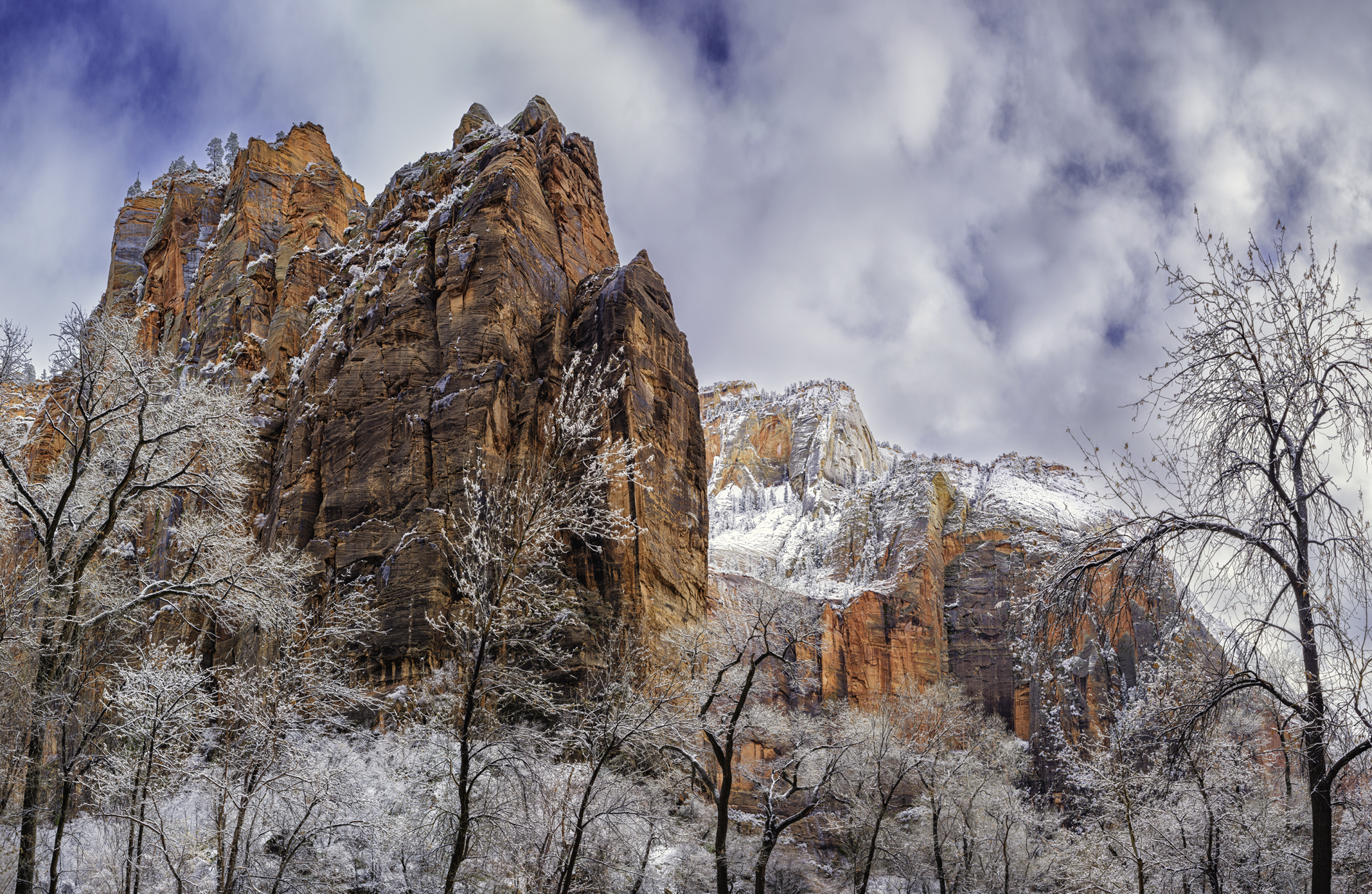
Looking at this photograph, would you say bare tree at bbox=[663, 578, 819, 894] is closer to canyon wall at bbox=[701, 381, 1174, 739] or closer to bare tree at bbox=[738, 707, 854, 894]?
bare tree at bbox=[738, 707, 854, 894]

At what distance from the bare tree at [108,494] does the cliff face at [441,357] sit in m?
13.5

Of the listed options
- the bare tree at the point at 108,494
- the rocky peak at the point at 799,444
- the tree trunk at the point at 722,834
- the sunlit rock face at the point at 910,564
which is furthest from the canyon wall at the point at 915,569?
the bare tree at the point at 108,494

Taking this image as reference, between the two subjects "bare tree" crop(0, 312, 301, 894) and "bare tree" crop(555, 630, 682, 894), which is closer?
"bare tree" crop(0, 312, 301, 894)

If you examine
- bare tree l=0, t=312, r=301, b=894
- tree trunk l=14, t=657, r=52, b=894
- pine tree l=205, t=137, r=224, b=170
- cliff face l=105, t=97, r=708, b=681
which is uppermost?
pine tree l=205, t=137, r=224, b=170

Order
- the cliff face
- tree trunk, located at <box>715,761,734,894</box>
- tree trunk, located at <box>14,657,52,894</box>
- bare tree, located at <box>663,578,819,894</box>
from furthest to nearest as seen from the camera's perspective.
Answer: the cliff face
bare tree, located at <box>663,578,819,894</box>
tree trunk, located at <box>715,761,734,894</box>
tree trunk, located at <box>14,657,52,894</box>

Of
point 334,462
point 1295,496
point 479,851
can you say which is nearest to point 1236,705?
point 1295,496

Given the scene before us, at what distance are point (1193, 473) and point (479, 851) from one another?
17275 mm

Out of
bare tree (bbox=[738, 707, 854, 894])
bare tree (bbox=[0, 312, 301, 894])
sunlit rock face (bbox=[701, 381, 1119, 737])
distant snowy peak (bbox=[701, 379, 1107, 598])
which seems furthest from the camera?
distant snowy peak (bbox=[701, 379, 1107, 598])

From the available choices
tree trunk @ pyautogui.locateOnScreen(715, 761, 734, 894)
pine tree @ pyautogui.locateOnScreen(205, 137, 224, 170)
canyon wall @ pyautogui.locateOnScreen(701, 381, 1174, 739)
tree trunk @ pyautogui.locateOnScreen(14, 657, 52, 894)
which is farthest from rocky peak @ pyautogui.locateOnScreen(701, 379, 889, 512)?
tree trunk @ pyautogui.locateOnScreen(14, 657, 52, 894)

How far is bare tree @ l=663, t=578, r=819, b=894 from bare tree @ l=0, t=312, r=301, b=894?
10710 millimetres

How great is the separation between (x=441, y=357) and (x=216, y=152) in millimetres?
80189

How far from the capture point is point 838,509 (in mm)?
121812

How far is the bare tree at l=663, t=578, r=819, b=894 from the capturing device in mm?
18906

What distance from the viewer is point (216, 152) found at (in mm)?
96062
